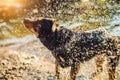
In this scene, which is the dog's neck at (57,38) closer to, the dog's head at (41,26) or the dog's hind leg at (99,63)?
the dog's head at (41,26)

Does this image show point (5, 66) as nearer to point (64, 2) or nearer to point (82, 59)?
point (82, 59)

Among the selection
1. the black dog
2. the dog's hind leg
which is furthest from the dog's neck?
the dog's hind leg

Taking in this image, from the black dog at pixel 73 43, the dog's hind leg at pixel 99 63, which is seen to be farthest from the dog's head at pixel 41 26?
the dog's hind leg at pixel 99 63

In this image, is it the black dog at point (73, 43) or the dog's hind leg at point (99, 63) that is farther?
the dog's hind leg at point (99, 63)

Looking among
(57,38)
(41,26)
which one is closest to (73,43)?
(57,38)

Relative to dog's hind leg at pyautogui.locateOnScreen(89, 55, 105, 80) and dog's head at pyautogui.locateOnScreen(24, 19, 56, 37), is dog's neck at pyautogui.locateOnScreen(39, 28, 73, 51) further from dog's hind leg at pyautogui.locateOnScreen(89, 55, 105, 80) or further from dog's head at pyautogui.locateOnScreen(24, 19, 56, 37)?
dog's hind leg at pyautogui.locateOnScreen(89, 55, 105, 80)

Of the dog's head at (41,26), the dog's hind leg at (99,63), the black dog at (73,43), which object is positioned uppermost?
the dog's head at (41,26)

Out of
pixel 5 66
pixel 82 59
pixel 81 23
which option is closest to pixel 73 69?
pixel 82 59

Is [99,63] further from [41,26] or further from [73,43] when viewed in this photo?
[41,26]
